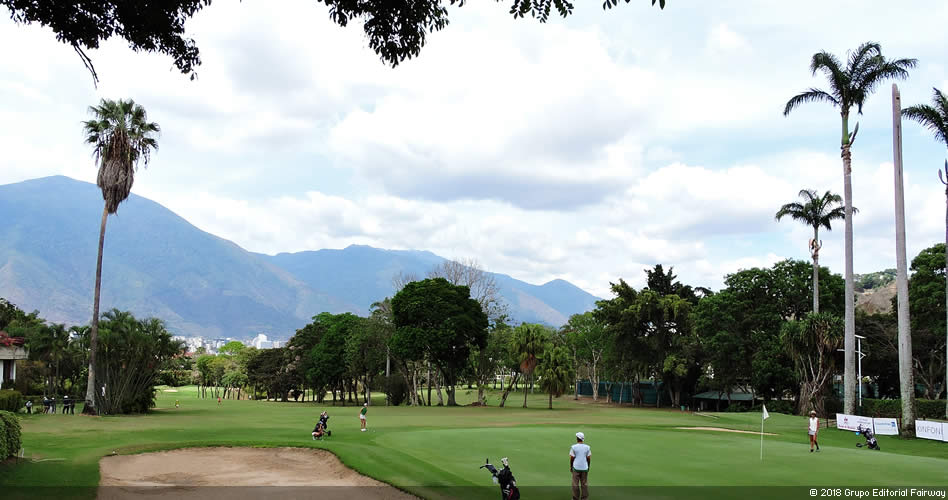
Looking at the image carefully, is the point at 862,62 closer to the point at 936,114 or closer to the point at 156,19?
the point at 936,114

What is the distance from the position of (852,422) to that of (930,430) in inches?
210

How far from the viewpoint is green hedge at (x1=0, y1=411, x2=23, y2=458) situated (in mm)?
18281

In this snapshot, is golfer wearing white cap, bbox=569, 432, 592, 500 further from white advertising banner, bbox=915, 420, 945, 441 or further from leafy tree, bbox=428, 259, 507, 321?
leafy tree, bbox=428, 259, 507, 321

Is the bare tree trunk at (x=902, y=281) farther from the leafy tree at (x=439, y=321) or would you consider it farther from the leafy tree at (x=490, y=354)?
the leafy tree at (x=490, y=354)

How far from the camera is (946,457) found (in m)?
30.2

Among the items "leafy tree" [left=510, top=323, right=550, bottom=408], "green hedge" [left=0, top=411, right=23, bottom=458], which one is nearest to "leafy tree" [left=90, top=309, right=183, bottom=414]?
"green hedge" [left=0, top=411, right=23, bottom=458]

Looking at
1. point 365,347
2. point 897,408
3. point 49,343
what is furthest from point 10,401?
point 897,408

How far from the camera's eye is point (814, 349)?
2076 inches

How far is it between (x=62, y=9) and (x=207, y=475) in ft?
52.5

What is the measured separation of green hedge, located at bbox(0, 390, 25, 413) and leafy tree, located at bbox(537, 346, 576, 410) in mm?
44636

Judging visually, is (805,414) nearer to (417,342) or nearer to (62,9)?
(417,342)

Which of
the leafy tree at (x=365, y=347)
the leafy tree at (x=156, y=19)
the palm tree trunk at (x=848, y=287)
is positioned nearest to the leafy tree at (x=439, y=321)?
the leafy tree at (x=365, y=347)

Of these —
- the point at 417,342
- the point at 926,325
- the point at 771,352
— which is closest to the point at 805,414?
the point at 771,352

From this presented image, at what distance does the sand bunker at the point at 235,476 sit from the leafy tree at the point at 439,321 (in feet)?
124
